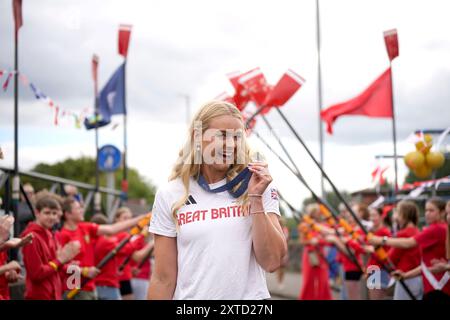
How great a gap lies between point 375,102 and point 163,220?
5.87 metres

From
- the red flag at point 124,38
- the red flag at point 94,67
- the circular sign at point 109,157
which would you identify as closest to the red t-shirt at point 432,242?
the red flag at point 124,38

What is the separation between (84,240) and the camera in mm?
6945

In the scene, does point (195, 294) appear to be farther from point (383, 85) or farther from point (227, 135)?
point (383, 85)

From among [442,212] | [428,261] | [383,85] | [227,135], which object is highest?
[383,85]

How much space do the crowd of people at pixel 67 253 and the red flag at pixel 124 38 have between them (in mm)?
3215

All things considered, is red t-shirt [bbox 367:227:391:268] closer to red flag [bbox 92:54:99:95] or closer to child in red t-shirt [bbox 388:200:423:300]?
child in red t-shirt [bbox 388:200:423:300]

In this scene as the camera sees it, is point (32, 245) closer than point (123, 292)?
Yes

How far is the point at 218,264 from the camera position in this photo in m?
2.43

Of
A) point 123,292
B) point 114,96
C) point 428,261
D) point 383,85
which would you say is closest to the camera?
point 428,261

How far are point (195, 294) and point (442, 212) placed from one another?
182 inches

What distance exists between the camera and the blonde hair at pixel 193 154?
8.21ft

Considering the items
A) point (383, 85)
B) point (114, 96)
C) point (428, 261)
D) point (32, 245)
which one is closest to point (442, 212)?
point (428, 261)

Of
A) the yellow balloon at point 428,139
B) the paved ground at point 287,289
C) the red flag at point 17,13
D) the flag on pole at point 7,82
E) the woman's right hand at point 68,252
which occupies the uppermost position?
the red flag at point 17,13

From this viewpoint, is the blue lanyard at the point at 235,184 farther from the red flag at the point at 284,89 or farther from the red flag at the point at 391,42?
the red flag at the point at 391,42
